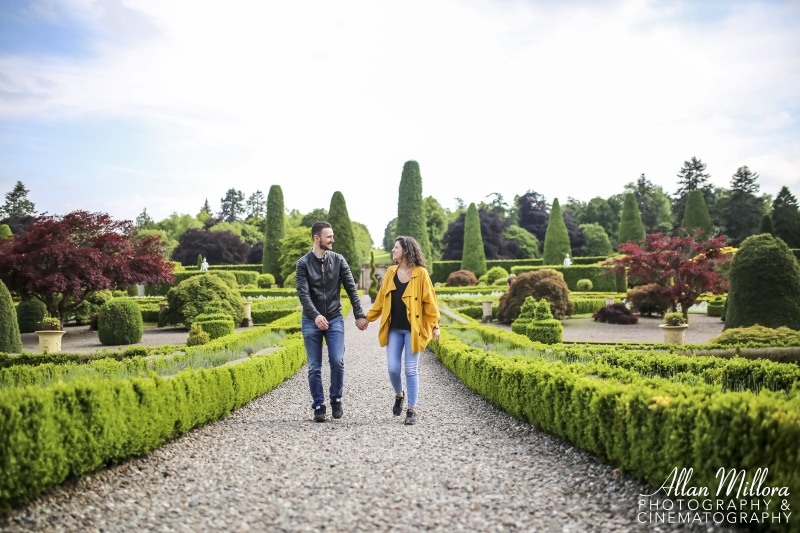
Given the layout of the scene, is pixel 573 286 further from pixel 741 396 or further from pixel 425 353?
pixel 741 396

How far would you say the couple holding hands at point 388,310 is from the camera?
5391 mm

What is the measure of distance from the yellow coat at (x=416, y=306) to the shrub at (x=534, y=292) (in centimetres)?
1234

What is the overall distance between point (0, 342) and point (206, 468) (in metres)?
9.19

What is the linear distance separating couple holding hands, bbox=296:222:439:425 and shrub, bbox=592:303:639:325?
14121mm

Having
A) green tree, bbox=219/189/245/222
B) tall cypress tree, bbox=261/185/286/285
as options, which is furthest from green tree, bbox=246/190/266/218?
tall cypress tree, bbox=261/185/286/285

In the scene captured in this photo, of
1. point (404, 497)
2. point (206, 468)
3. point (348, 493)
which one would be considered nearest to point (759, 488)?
point (404, 497)

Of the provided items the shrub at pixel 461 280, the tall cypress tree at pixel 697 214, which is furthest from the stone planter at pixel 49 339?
the tall cypress tree at pixel 697 214

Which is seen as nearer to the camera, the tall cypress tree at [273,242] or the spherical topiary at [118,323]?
the spherical topiary at [118,323]

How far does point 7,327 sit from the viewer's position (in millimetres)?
11070

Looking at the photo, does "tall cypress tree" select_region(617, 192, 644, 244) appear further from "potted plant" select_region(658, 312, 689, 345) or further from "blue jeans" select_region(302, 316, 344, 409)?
"blue jeans" select_region(302, 316, 344, 409)

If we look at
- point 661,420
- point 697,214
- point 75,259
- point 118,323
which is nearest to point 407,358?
point 661,420

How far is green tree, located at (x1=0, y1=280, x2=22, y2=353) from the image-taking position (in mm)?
10992

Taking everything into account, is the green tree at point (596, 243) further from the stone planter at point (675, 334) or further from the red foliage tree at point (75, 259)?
the red foliage tree at point (75, 259)

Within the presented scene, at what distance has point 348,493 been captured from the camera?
138 inches
